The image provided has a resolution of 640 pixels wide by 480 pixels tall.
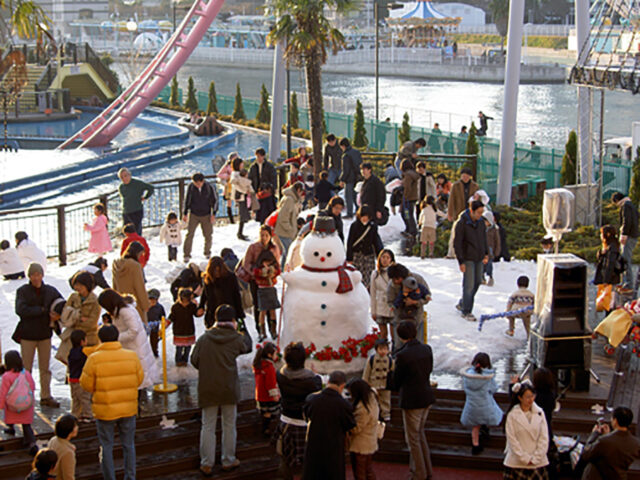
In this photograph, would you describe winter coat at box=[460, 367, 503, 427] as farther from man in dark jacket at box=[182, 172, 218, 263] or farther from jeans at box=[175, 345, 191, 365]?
man in dark jacket at box=[182, 172, 218, 263]

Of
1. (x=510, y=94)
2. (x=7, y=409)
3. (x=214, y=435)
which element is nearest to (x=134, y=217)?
(x=7, y=409)

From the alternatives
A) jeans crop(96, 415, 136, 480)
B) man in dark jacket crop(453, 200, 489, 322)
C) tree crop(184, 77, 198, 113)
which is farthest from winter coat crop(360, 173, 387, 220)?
tree crop(184, 77, 198, 113)

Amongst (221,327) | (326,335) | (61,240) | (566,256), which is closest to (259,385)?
(221,327)

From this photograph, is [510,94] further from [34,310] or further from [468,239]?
[34,310]

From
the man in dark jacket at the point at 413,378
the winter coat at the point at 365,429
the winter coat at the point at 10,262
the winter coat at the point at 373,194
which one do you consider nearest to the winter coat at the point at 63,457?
the winter coat at the point at 365,429

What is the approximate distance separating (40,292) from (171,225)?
17.4 feet

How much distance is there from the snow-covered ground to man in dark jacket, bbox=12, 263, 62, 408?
3.47ft

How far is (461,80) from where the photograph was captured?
84688 millimetres

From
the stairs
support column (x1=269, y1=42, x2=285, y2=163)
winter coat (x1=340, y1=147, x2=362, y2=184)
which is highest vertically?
support column (x1=269, y1=42, x2=285, y2=163)

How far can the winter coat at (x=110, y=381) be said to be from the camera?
8.07 m

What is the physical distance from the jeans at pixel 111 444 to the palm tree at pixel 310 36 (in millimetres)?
14806

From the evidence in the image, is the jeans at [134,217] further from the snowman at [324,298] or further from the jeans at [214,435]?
the jeans at [214,435]

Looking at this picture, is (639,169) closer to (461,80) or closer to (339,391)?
(339,391)

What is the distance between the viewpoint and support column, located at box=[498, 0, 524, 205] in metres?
20.4
